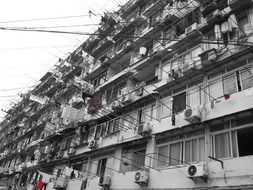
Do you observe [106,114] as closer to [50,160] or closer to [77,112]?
[77,112]

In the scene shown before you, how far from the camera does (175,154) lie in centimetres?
1156

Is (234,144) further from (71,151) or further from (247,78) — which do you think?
(71,151)

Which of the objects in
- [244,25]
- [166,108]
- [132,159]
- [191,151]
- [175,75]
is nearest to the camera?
[191,151]

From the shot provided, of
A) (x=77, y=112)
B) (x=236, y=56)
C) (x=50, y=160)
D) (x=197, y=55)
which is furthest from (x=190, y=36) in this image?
(x=50, y=160)

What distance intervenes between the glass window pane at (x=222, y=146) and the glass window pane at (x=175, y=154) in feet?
6.28

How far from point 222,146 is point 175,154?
2401 mm

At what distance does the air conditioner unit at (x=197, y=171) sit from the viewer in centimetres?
924

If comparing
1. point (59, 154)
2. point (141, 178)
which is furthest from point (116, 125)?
point (59, 154)

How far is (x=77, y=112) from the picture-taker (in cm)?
1831

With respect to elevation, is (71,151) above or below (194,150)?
above

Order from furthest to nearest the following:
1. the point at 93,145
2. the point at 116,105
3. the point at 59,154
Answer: the point at 59,154 < the point at 116,105 < the point at 93,145

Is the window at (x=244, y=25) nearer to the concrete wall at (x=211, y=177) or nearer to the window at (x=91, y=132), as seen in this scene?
the concrete wall at (x=211, y=177)

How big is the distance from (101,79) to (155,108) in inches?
362

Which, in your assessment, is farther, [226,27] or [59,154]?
[59,154]
